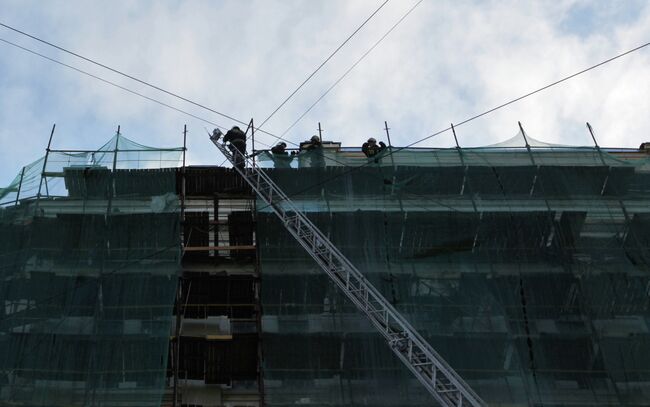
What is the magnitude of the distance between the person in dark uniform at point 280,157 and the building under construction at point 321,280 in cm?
16

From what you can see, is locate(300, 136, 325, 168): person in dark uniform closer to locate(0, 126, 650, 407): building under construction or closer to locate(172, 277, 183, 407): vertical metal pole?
locate(0, 126, 650, 407): building under construction

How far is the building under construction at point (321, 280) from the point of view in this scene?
17.3 m

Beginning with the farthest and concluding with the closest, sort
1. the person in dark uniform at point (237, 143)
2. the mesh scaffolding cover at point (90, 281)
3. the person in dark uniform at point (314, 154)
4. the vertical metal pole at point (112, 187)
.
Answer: the person in dark uniform at point (314, 154) → the person in dark uniform at point (237, 143) → the vertical metal pole at point (112, 187) → the mesh scaffolding cover at point (90, 281)

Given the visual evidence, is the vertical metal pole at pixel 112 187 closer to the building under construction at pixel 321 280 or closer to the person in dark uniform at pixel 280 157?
the building under construction at pixel 321 280

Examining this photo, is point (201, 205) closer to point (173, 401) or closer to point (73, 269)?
point (73, 269)

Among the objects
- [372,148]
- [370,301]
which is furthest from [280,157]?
[370,301]

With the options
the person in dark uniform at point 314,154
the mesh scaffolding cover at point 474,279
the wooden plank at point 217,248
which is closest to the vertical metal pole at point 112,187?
the wooden plank at point 217,248

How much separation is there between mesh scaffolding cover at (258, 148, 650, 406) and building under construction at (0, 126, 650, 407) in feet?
0.17

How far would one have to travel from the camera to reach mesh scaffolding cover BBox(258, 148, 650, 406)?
57.4 feet

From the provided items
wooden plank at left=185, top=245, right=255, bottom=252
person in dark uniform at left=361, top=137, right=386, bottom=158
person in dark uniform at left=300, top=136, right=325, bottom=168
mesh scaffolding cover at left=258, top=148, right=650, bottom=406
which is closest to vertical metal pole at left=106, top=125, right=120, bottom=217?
wooden plank at left=185, top=245, right=255, bottom=252

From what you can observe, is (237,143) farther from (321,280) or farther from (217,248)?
(321,280)

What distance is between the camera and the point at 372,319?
15.7m

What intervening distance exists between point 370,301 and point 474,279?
3.49 m

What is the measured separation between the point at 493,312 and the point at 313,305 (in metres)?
5.09
